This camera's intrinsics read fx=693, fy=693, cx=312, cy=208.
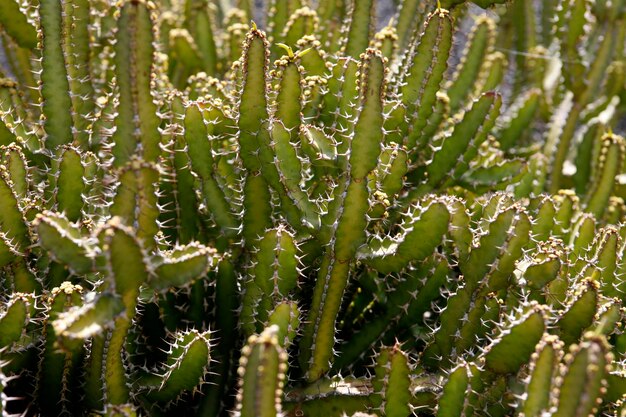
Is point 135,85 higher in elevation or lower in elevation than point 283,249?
higher

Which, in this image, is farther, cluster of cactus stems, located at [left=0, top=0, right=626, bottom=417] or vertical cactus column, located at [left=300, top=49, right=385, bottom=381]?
Result: vertical cactus column, located at [left=300, top=49, right=385, bottom=381]

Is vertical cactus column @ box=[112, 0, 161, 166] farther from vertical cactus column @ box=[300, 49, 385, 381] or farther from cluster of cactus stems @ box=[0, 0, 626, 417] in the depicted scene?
vertical cactus column @ box=[300, 49, 385, 381]

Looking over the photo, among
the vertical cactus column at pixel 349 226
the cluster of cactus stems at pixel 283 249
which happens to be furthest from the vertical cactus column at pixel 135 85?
the vertical cactus column at pixel 349 226

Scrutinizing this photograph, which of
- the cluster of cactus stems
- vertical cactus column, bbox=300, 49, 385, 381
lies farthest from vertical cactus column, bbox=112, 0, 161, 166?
vertical cactus column, bbox=300, 49, 385, 381

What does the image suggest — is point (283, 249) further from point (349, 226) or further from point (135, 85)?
point (135, 85)

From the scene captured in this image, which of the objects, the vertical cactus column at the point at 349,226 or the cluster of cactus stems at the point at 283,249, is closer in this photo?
the cluster of cactus stems at the point at 283,249

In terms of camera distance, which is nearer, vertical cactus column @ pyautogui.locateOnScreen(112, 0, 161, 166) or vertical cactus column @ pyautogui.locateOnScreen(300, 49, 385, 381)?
vertical cactus column @ pyautogui.locateOnScreen(112, 0, 161, 166)

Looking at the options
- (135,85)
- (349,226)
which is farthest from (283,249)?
(135,85)

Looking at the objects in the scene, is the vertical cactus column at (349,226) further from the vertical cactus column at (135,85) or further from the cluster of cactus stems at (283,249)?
the vertical cactus column at (135,85)
